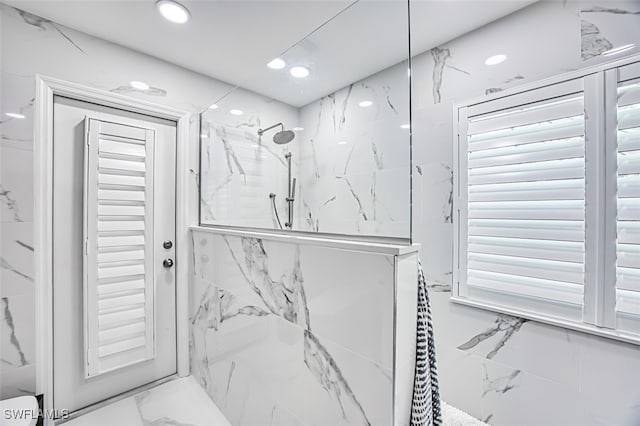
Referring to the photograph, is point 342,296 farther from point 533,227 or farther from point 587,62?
point 587,62

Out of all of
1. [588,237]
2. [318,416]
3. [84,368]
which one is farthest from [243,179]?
[588,237]

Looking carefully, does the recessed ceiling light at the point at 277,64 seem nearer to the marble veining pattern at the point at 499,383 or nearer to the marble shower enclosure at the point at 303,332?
the marble shower enclosure at the point at 303,332

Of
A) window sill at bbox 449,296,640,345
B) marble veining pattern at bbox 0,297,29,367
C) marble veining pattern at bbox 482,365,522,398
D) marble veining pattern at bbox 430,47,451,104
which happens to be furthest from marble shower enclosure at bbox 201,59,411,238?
marble veining pattern at bbox 482,365,522,398

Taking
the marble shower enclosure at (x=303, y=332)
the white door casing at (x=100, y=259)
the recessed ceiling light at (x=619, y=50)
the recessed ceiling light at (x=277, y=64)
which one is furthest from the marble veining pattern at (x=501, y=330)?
the white door casing at (x=100, y=259)

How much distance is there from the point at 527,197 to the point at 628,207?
0.38 metres

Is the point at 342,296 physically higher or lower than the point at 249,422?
higher

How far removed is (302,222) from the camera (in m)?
1.45

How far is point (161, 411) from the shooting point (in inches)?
70.5

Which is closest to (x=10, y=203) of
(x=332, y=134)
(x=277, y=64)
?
(x=277, y=64)

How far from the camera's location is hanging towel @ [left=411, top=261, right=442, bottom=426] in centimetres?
91

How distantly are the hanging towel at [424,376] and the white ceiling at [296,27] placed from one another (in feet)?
3.47

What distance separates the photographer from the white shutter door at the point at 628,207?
125 cm

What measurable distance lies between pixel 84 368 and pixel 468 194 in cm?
268

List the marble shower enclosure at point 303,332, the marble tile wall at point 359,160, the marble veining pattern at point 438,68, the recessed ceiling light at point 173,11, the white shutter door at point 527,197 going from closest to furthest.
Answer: the marble shower enclosure at point 303,332 → the marble tile wall at point 359,160 → the white shutter door at point 527,197 → the recessed ceiling light at point 173,11 → the marble veining pattern at point 438,68
